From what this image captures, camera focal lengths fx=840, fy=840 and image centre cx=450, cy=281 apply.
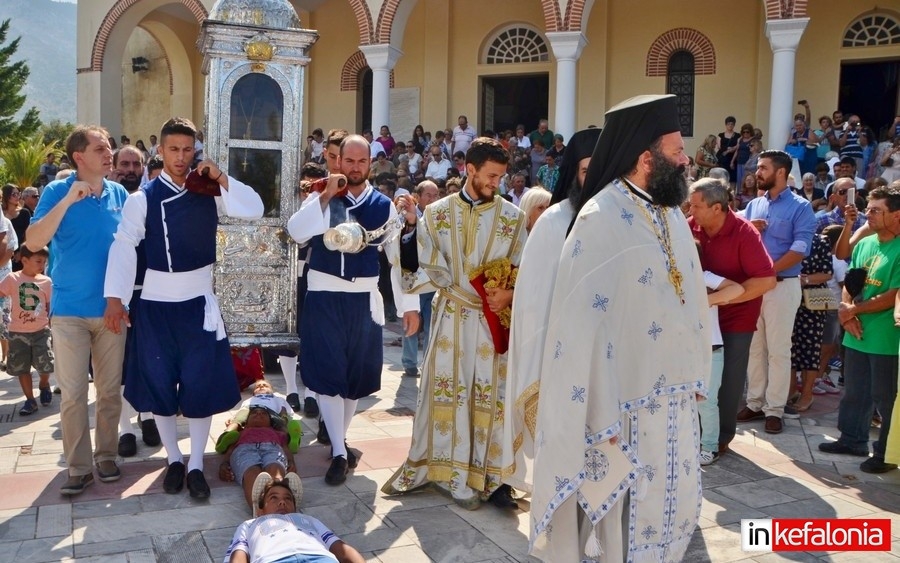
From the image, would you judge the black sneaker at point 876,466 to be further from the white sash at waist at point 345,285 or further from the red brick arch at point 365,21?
the red brick arch at point 365,21

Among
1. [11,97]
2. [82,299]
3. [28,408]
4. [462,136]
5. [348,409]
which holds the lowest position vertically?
[28,408]

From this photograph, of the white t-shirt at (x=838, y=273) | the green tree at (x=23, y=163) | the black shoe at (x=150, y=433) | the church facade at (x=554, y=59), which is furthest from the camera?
the green tree at (x=23, y=163)

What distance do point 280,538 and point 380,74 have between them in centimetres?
1453

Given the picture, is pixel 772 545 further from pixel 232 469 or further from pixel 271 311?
pixel 271 311

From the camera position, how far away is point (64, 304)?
4707mm

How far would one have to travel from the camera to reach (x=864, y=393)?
588cm

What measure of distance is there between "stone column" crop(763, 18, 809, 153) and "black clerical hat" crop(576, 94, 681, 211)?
12.3m

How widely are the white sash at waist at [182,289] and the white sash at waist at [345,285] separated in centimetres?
59

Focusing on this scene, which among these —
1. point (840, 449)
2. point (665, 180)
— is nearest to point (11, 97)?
point (840, 449)

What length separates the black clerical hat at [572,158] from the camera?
390 cm

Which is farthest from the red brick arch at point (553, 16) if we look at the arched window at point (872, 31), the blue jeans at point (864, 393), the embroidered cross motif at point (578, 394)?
the embroidered cross motif at point (578, 394)

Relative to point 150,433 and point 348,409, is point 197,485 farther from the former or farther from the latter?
point 150,433

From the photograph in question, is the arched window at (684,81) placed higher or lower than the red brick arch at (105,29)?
lower

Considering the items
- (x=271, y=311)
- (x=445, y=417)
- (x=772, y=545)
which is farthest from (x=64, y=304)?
(x=772, y=545)
